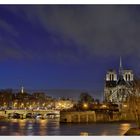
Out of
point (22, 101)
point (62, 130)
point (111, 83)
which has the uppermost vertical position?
point (111, 83)

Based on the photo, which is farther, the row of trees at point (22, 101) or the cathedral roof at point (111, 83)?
the cathedral roof at point (111, 83)

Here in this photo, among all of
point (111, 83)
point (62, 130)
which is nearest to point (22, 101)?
point (111, 83)

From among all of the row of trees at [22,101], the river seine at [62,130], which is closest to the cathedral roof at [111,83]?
the row of trees at [22,101]

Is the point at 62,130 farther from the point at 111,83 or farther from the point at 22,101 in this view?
the point at 22,101

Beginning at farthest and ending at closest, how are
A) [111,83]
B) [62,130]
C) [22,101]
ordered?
[22,101] < [111,83] < [62,130]

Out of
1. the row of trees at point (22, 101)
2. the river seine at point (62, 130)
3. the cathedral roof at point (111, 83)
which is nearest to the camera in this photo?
the river seine at point (62, 130)

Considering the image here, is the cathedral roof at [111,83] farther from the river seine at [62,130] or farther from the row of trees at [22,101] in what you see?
the river seine at [62,130]

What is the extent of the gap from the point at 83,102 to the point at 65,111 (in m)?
0.70

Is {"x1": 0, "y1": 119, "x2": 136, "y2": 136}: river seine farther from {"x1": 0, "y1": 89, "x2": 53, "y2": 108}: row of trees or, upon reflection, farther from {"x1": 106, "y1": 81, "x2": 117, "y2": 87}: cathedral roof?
{"x1": 106, "y1": 81, "x2": 117, "y2": 87}: cathedral roof

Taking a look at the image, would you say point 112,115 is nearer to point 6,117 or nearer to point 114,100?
point 114,100

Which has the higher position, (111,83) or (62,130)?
(111,83)

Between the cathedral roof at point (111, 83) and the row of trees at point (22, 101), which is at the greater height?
the cathedral roof at point (111, 83)

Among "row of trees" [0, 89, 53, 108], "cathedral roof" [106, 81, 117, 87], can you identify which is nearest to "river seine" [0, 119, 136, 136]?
"row of trees" [0, 89, 53, 108]
